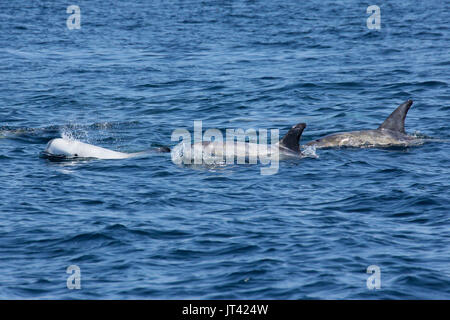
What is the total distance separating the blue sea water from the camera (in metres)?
12.1

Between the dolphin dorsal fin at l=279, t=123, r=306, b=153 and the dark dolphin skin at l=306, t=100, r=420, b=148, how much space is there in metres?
1.42

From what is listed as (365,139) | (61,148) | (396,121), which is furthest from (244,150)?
(396,121)

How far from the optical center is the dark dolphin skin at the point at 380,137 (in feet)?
68.1

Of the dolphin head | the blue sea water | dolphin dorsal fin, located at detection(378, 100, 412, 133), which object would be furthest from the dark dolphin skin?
the dolphin head

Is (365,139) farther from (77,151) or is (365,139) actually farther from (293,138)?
(77,151)

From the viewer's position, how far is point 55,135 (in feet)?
72.0

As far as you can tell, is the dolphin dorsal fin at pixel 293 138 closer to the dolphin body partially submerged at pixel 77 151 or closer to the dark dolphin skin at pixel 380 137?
the dark dolphin skin at pixel 380 137

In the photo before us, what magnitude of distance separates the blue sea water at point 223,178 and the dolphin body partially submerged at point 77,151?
0.44 meters

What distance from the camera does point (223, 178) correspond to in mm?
17672

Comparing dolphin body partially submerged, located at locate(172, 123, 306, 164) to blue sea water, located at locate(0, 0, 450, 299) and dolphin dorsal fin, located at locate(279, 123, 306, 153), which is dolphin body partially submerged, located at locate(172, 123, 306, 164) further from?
blue sea water, located at locate(0, 0, 450, 299)

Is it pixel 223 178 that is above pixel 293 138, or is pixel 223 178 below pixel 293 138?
below

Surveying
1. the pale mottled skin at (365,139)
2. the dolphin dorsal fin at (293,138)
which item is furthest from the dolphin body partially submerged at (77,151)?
the pale mottled skin at (365,139)

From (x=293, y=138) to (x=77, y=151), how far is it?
→ 5.69 m
